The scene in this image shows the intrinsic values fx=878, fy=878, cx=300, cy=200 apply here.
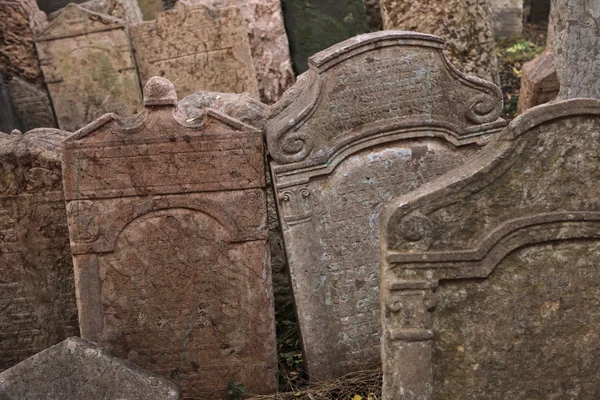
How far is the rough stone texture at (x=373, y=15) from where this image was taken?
1028 cm

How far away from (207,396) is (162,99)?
1712 millimetres

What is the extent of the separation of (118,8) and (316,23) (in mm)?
2255

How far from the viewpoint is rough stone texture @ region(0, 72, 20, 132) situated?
8.90 metres

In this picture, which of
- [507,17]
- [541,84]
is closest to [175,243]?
[541,84]

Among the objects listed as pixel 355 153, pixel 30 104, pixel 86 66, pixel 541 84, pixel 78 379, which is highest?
pixel 86 66

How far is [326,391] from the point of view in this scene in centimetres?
499

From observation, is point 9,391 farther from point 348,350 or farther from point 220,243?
point 348,350

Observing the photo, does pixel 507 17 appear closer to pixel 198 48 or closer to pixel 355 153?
pixel 198 48

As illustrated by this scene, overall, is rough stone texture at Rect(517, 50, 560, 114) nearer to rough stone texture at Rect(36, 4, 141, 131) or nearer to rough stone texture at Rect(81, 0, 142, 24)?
rough stone texture at Rect(36, 4, 141, 131)

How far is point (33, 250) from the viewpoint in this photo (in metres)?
5.24

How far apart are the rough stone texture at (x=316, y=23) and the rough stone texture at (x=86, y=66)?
5.67ft

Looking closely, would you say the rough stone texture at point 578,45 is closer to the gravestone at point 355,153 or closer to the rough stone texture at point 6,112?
the gravestone at point 355,153

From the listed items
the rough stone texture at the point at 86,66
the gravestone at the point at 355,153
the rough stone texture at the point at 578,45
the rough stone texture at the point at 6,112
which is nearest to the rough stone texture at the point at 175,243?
the gravestone at the point at 355,153

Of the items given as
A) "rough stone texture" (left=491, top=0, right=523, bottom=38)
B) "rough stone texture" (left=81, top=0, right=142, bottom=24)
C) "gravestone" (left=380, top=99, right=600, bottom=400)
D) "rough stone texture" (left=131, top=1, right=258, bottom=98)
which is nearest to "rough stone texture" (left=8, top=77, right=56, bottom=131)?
"rough stone texture" (left=131, top=1, right=258, bottom=98)
